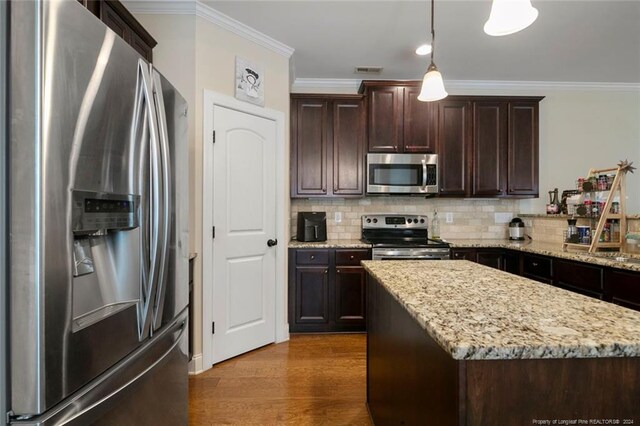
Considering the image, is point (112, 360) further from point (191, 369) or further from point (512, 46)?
point (512, 46)

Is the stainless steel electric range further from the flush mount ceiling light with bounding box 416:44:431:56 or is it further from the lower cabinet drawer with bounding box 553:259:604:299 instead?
the flush mount ceiling light with bounding box 416:44:431:56

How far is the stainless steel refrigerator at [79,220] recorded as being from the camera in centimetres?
68

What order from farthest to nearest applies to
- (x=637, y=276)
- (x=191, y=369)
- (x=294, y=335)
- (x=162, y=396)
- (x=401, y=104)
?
(x=401, y=104)
(x=294, y=335)
(x=191, y=369)
(x=637, y=276)
(x=162, y=396)

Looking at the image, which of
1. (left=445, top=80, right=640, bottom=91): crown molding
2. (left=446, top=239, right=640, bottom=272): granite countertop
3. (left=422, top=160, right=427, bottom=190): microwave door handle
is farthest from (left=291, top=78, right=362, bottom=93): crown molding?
(left=446, top=239, right=640, bottom=272): granite countertop

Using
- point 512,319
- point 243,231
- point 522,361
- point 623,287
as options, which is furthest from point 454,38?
point 522,361

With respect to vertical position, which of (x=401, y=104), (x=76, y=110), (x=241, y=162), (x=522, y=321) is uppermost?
(x=401, y=104)

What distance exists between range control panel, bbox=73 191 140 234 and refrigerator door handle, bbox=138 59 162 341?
8 cm

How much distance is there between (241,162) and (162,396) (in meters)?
1.84

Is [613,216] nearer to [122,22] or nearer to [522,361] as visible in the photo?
[522,361]

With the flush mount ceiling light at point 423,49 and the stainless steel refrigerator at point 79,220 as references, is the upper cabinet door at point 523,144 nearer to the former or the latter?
the flush mount ceiling light at point 423,49

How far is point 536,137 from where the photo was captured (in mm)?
3408

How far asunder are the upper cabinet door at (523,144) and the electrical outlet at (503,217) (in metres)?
0.42

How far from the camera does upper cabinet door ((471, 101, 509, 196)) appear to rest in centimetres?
340

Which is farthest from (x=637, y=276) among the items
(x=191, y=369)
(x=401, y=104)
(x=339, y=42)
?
(x=191, y=369)
